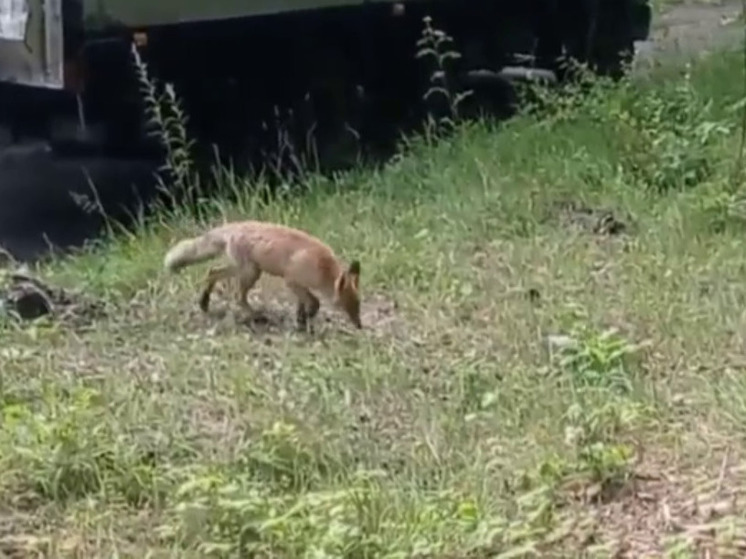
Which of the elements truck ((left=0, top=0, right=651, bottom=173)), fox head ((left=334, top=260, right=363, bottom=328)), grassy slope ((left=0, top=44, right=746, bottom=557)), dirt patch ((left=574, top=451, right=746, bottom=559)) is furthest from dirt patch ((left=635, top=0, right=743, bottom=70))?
dirt patch ((left=574, top=451, right=746, bottom=559))

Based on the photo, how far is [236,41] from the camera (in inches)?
423

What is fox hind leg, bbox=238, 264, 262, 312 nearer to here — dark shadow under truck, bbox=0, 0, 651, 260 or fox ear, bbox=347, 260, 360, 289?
fox ear, bbox=347, 260, 360, 289

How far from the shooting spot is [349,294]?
7.19m

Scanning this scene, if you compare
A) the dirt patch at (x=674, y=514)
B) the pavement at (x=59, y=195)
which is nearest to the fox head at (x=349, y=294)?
the dirt patch at (x=674, y=514)

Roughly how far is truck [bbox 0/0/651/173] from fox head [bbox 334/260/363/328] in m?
2.75

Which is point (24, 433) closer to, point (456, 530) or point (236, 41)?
point (456, 530)

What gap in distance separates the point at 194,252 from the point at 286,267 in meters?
0.56

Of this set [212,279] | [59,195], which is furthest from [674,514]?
[59,195]

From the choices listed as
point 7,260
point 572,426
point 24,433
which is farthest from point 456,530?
point 7,260

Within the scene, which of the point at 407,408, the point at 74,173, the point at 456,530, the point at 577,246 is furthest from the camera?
the point at 74,173

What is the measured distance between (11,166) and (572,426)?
228 inches

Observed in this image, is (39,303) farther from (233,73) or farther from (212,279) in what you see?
(233,73)

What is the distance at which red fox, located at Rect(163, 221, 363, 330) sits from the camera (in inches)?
286

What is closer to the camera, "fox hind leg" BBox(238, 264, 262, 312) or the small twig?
the small twig
